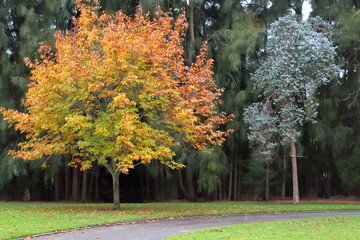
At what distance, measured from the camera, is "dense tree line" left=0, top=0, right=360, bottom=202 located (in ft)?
76.2

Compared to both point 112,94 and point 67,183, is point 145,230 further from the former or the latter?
point 67,183

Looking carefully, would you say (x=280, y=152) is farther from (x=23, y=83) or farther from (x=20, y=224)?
(x=20, y=224)

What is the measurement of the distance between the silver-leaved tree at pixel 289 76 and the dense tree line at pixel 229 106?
3.37ft

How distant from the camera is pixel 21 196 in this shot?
26594mm

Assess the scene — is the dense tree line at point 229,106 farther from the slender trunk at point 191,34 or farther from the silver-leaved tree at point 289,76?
the silver-leaved tree at point 289,76

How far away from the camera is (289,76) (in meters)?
22.8

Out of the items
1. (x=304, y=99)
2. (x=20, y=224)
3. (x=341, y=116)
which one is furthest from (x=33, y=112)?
(x=341, y=116)

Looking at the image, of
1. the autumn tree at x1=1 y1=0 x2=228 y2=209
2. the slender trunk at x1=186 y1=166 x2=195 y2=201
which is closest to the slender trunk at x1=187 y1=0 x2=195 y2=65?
the autumn tree at x1=1 y1=0 x2=228 y2=209

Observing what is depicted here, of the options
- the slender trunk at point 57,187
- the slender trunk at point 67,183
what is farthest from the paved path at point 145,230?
the slender trunk at point 57,187

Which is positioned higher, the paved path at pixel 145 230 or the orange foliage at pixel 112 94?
the orange foliage at pixel 112 94

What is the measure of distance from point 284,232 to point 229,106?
13.4 meters

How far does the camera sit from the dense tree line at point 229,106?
23.2m

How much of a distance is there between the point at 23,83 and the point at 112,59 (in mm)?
8698

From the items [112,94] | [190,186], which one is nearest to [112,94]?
[112,94]
